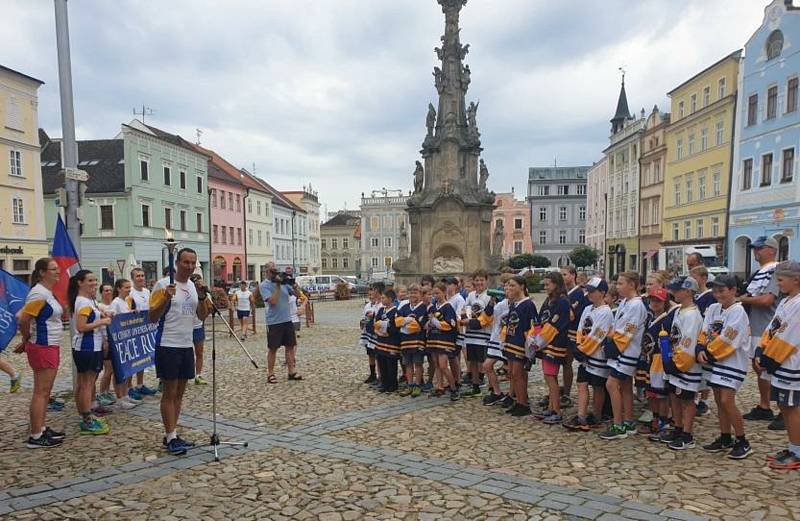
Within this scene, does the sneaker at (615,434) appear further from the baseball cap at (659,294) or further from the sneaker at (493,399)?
the sneaker at (493,399)

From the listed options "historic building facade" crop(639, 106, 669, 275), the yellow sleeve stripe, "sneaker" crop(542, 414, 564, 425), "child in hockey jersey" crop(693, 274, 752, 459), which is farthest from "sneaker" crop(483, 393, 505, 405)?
"historic building facade" crop(639, 106, 669, 275)

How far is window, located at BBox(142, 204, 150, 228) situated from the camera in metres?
39.2

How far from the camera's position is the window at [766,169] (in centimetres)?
2986

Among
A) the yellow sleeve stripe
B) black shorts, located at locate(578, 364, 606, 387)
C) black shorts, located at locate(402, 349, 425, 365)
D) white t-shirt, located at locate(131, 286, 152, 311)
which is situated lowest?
black shorts, located at locate(402, 349, 425, 365)

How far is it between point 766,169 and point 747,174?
174 centimetres

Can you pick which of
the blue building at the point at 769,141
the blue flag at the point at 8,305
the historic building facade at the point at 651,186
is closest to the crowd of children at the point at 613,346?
the blue flag at the point at 8,305

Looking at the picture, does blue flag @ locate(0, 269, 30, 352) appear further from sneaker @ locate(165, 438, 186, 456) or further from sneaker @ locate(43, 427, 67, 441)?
sneaker @ locate(165, 438, 186, 456)

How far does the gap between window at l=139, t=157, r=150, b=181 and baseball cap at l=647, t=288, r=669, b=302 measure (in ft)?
128

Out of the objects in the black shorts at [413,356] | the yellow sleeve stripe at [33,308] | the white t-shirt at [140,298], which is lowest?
the black shorts at [413,356]

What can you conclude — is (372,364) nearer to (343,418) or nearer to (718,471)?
(343,418)

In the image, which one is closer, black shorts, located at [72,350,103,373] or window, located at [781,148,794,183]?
black shorts, located at [72,350,103,373]

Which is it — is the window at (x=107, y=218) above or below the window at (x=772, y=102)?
below

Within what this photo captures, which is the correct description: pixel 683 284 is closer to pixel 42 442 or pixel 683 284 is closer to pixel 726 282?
pixel 726 282

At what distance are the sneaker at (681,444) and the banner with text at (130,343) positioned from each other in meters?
6.50
